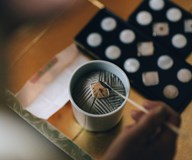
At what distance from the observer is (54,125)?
817mm

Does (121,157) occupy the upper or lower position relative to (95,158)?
upper

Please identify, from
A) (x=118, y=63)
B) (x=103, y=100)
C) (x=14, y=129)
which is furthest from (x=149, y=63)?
(x=14, y=129)

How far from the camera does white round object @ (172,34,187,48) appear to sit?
2.86 ft

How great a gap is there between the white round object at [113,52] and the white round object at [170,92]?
11 cm

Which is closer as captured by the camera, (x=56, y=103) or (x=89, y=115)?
(x=89, y=115)

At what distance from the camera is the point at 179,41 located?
34.4 inches

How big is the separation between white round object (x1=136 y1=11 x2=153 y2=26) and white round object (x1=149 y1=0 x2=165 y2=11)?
19 millimetres

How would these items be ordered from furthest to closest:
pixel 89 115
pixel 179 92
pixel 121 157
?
pixel 179 92 < pixel 89 115 < pixel 121 157

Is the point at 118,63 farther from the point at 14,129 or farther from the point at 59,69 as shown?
the point at 14,129

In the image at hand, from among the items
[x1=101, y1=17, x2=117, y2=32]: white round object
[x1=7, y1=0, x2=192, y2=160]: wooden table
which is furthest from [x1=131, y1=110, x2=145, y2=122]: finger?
[x1=101, y1=17, x2=117, y2=32]: white round object

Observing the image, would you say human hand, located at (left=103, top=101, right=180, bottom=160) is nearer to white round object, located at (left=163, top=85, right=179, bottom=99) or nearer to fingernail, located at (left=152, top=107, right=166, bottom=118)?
fingernail, located at (left=152, top=107, right=166, bottom=118)

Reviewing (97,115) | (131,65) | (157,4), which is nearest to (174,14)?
(157,4)

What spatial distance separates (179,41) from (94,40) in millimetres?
165

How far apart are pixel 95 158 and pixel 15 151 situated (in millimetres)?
140
